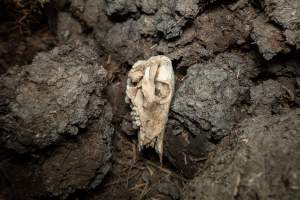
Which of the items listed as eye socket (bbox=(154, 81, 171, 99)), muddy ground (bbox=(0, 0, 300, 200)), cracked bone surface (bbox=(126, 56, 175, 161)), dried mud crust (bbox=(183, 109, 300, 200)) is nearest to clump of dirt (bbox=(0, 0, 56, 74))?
muddy ground (bbox=(0, 0, 300, 200))

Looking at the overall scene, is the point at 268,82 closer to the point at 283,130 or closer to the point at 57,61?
the point at 283,130

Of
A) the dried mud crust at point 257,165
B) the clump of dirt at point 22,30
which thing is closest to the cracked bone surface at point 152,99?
the dried mud crust at point 257,165

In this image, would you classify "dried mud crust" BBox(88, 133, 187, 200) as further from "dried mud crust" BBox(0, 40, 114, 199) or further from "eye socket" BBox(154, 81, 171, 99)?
"eye socket" BBox(154, 81, 171, 99)

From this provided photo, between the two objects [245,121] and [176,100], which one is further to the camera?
[176,100]

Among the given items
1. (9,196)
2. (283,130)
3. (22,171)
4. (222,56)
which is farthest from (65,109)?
(283,130)

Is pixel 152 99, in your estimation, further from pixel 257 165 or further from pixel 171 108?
pixel 257 165

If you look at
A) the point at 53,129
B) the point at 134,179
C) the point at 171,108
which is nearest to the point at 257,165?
the point at 171,108
